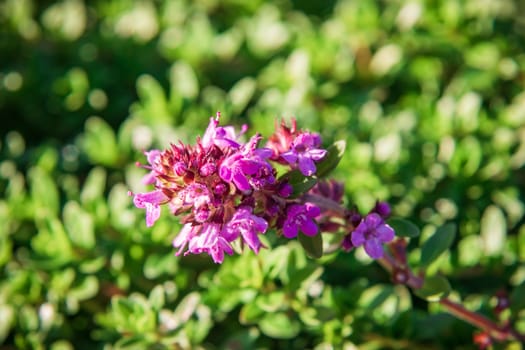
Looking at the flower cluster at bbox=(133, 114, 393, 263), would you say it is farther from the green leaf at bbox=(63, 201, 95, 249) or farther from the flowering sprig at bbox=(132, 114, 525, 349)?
the green leaf at bbox=(63, 201, 95, 249)

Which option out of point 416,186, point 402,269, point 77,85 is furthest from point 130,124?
point 402,269

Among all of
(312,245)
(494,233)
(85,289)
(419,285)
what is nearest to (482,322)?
(419,285)

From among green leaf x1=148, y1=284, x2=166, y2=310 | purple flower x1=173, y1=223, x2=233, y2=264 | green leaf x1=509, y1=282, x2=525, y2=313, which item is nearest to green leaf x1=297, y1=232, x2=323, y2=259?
purple flower x1=173, y1=223, x2=233, y2=264

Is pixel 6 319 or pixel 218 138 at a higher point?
pixel 218 138

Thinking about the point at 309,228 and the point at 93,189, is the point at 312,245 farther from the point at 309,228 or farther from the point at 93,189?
the point at 93,189

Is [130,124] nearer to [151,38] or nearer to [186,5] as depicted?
[151,38]

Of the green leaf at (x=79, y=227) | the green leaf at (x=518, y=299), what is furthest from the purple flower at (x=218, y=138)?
the green leaf at (x=518, y=299)


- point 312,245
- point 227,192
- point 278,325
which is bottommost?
point 278,325
